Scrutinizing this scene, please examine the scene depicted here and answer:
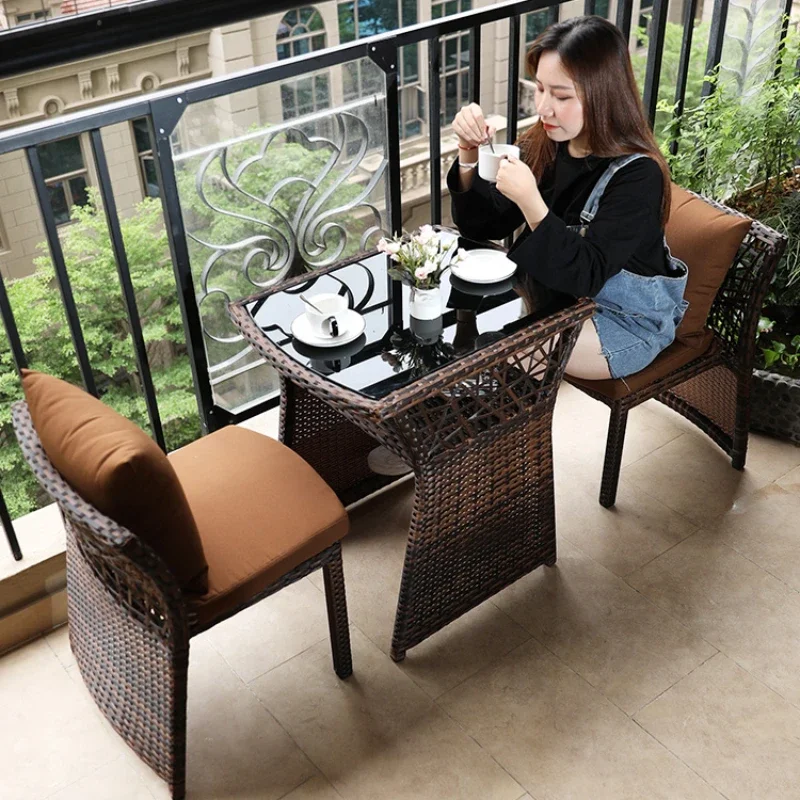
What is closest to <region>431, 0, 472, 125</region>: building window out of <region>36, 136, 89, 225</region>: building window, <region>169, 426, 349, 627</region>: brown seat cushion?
<region>36, 136, 89, 225</region>: building window

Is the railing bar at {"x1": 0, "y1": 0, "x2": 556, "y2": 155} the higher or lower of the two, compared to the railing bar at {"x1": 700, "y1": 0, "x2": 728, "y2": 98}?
higher

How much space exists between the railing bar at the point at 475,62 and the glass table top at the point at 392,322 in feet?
1.84

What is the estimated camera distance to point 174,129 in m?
1.91

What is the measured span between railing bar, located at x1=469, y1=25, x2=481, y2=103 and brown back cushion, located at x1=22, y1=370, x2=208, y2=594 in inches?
50.8

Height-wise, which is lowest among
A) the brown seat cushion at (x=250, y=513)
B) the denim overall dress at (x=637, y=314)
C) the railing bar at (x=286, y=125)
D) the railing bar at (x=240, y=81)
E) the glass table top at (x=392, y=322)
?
the brown seat cushion at (x=250, y=513)

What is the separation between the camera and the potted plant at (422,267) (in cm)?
183

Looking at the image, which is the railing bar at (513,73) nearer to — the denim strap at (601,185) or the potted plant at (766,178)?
the potted plant at (766,178)

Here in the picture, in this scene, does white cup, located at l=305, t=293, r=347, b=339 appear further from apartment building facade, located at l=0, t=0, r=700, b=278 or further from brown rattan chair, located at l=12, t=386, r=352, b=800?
apartment building facade, located at l=0, t=0, r=700, b=278

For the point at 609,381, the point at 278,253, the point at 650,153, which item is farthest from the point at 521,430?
the point at 278,253

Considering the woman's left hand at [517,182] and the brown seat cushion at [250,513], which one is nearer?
the brown seat cushion at [250,513]

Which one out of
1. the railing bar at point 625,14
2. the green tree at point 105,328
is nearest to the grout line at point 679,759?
the railing bar at point 625,14

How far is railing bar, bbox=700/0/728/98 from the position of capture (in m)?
2.73

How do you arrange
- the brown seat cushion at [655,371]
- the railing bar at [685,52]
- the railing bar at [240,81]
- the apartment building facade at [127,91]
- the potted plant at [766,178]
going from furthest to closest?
the apartment building facade at [127,91] → the railing bar at [685,52] → the potted plant at [766,178] → the brown seat cushion at [655,371] → the railing bar at [240,81]

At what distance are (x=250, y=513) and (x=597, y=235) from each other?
2.87 feet
